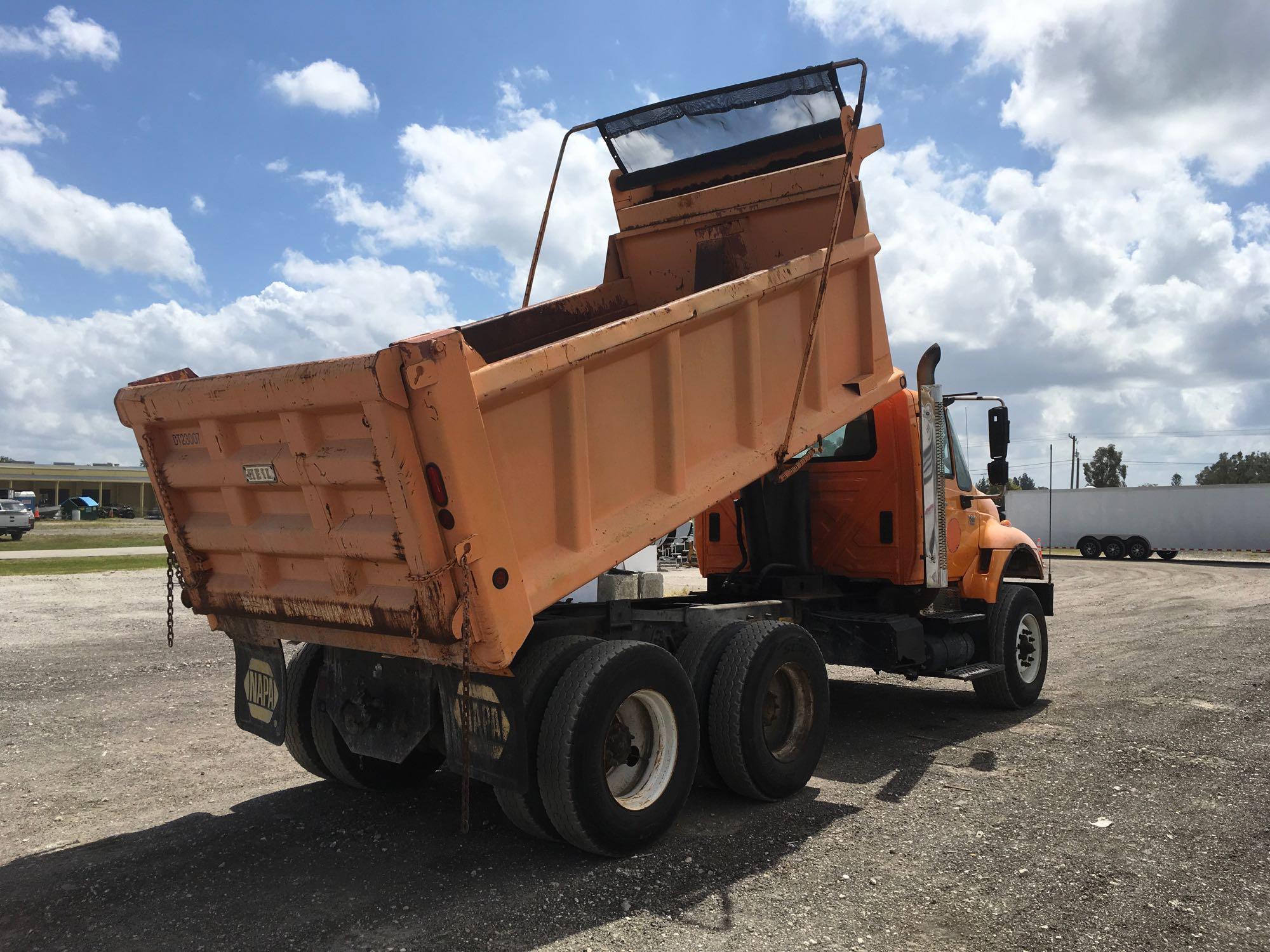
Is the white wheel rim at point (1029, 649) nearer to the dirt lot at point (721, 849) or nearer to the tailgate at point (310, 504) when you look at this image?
the dirt lot at point (721, 849)

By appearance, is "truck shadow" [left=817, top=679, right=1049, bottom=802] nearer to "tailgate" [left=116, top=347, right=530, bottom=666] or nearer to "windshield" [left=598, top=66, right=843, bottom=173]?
"tailgate" [left=116, top=347, right=530, bottom=666]

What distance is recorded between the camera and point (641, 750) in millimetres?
4875

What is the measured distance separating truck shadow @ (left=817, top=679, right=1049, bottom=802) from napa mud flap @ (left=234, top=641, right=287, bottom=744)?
337 cm

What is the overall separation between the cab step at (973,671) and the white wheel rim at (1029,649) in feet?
1.62

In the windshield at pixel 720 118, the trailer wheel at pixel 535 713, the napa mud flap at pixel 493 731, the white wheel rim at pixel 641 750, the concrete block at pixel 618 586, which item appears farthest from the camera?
the concrete block at pixel 618 586

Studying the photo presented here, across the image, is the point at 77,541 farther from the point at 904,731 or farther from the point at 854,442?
the point at 904,731

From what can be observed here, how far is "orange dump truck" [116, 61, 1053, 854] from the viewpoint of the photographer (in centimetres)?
405

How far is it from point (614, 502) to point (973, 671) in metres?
4.13

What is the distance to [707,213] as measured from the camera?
6875mm

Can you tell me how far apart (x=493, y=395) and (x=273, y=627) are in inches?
77.8

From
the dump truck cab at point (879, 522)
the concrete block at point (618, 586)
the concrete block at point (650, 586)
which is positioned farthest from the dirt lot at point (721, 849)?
the concrete block at point (650, 586)

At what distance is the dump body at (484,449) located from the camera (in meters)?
3.89

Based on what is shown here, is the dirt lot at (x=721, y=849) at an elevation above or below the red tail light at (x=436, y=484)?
below

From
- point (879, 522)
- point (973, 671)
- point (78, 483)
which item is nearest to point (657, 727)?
point (879, 522)
